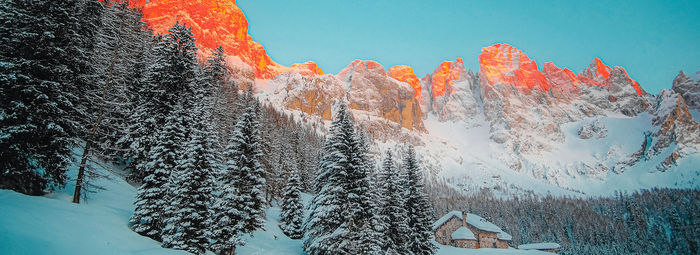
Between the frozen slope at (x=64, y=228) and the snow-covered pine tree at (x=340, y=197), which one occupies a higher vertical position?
the snow-covered pine tree at (x=340, y=197)

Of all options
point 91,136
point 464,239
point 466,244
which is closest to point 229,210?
point 91,136

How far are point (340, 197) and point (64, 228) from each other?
15147mm

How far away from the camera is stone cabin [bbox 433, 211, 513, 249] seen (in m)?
56.2

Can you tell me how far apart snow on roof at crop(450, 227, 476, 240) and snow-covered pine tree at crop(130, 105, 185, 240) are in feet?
158

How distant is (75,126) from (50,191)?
450 cm

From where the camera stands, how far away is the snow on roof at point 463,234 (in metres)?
55.5

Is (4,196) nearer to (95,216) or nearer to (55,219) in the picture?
(55,219)

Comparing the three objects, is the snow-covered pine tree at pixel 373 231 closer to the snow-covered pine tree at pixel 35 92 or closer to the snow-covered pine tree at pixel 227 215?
the snow-covered pine tree at pixel 227 215

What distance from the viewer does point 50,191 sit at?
18.2 meters

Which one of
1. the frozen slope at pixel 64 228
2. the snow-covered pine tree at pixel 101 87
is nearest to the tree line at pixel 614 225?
the frozen slope at pixel 64 228

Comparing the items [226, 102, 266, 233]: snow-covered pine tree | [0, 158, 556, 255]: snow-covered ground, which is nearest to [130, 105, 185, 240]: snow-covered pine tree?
[0, 158, 556, 255]: snow-covered ground

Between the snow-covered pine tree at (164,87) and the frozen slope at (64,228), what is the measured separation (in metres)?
5.19

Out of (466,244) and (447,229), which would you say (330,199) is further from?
(447,229)

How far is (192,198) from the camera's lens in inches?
784
